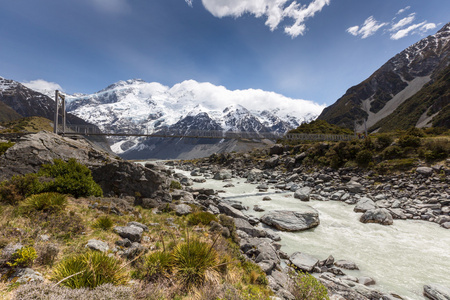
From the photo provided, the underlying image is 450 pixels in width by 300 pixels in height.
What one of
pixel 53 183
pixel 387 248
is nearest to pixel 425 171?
pixel 387 248

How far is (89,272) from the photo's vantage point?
3816 millimetres

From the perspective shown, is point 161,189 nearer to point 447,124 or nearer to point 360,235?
point 360,235

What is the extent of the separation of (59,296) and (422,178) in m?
25.4

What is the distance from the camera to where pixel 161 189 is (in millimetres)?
12305

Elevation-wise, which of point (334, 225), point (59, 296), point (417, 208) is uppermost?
point (59, 296)

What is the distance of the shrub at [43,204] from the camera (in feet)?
22.5

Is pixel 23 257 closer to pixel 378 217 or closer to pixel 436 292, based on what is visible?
pixel 436 292

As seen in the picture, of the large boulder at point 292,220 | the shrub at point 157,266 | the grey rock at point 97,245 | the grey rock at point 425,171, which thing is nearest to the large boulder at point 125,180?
the grey rock at point 97,245

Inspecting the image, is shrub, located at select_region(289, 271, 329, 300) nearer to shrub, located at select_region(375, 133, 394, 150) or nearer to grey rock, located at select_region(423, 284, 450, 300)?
grey rock, located at select_region(423, 284, 450, 300)

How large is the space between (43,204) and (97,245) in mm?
3314

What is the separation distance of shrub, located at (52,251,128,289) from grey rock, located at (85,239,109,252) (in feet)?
4.47

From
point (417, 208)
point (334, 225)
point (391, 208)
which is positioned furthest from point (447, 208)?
point (334, 225)

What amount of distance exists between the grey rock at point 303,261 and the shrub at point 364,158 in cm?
2127

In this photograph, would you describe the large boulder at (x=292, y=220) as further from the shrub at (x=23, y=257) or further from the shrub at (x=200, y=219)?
the shrub at (x=23, y=257)
